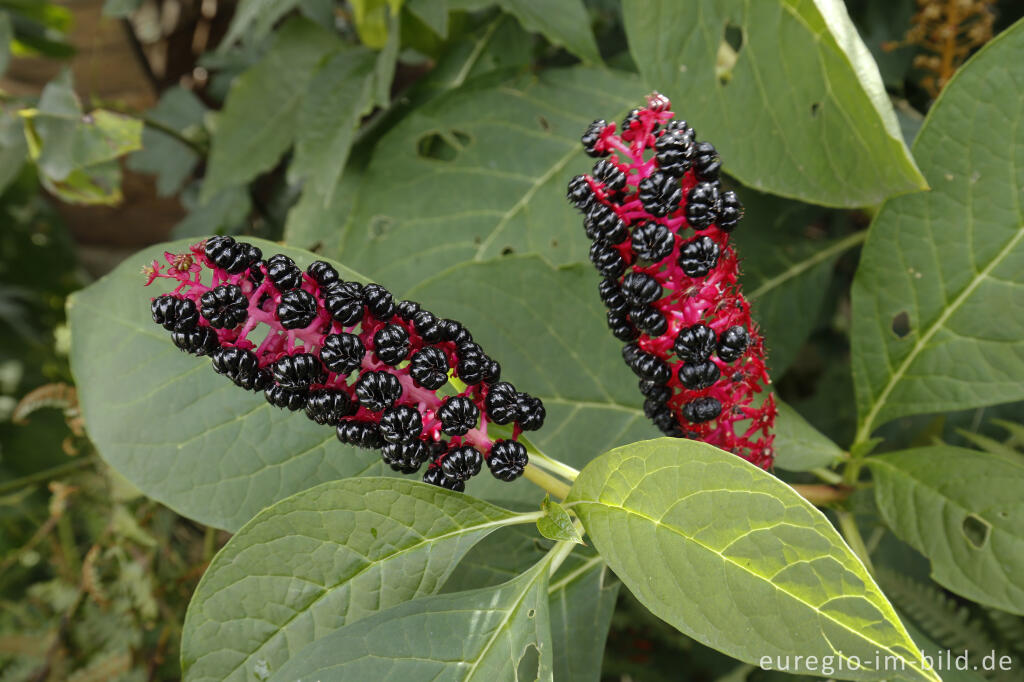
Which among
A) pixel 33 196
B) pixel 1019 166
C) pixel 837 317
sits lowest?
pixel 33 196

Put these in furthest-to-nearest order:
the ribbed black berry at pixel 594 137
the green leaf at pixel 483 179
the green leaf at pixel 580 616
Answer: the green leaf at pixel 483 179
the green leaf at pixel 580 616
the ribbed black berry at pixel 594 137

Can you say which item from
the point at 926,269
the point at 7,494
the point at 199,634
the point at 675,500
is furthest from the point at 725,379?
the point at 7,494

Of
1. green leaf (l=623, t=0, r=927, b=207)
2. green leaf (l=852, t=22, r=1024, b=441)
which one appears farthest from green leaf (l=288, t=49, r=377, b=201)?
green leaf (l=852, t=22, r=1024, b=441)

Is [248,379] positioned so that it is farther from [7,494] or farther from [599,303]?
[7,494]

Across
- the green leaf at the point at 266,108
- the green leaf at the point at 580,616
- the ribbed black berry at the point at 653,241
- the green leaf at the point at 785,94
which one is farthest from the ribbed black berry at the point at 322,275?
the green leaf at the point at 266,108

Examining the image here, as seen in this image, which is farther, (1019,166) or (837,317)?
(837,317)

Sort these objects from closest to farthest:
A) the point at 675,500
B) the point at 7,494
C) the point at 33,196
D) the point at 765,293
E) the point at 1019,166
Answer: the point at 675,500 → the point at 1019,166 → the point at 765,293 → the point at 7,494 → the point at 33,196

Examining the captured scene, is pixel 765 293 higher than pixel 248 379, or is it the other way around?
pixel 248 379

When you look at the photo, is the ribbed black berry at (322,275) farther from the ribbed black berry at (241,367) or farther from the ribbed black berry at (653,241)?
the ribbed black berry at (653,241)

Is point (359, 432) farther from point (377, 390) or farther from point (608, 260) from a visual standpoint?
point (608, 260)
